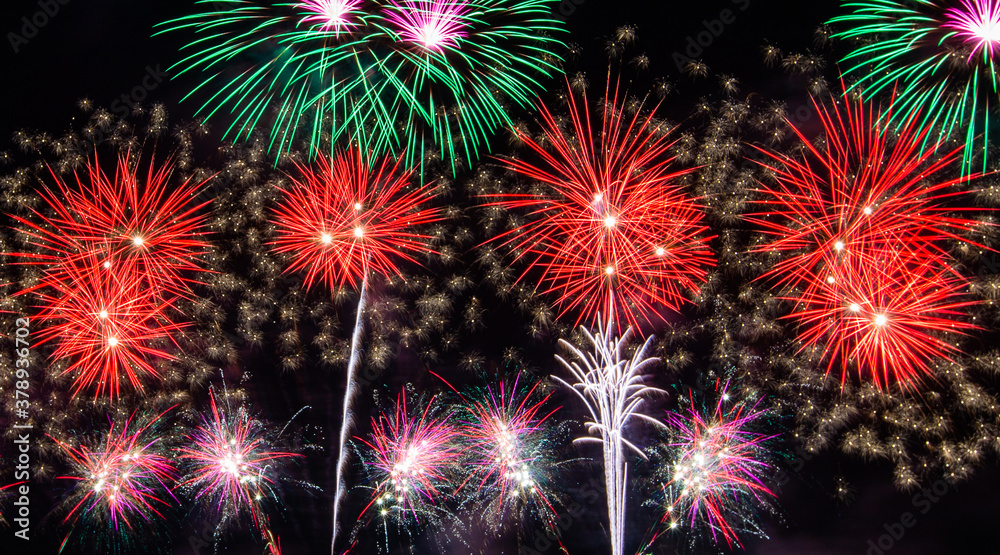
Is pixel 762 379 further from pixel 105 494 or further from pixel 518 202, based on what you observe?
pixel 105 494

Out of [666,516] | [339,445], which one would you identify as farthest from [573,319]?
[339,445]

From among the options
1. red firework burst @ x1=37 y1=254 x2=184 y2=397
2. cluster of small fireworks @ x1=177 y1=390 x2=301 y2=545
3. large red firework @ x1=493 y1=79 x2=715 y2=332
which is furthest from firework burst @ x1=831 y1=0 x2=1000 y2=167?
red firework burst @ x1=37 y1=254 x2=184 y2=397

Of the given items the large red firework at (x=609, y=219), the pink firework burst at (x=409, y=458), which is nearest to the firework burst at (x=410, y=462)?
the pink firework burst at (x=409, y=458)

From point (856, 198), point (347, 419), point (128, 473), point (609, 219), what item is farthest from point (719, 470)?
point (128, 473)

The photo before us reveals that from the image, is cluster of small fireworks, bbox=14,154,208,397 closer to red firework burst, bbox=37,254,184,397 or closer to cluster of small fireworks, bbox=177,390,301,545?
red firework burst, bbox=37,254,184,397

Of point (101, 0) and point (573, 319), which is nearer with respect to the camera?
point (573, 319)
